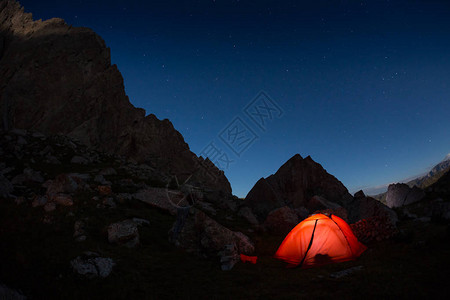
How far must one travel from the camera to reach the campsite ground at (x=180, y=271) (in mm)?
5277

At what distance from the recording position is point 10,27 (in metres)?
55.6

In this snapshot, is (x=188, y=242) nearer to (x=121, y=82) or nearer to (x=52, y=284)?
(x=52, y=284)

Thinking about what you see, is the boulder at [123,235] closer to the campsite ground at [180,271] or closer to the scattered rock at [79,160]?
the campsite ground at [180,271]

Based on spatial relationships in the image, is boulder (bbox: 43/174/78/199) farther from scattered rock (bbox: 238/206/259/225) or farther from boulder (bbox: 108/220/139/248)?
scattered rock (bbox: 238/206/259/225)

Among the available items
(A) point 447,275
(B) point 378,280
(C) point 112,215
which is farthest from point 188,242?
(A) point 447,275

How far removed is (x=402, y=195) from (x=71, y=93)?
62228mm

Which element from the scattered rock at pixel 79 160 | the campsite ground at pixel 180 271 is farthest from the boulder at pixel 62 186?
the scattered rock at pixel 79 160

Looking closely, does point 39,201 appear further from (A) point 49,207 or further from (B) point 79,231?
(B) point 79,231

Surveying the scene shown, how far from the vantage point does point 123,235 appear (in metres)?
9.22

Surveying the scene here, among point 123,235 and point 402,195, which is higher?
point 402,195

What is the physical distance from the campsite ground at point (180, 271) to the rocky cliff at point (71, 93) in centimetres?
3229

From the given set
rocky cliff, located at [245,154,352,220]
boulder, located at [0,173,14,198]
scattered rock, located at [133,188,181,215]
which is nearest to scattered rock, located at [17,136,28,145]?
boulder, located at [0,173,14,198]

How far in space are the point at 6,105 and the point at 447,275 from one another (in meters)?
61.6

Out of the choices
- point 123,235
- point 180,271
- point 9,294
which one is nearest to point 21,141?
point 123,235
